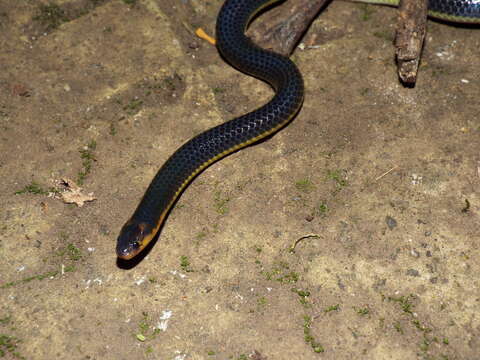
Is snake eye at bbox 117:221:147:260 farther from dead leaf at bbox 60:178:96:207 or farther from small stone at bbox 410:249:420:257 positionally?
small stone at bbox 410:249:420:257

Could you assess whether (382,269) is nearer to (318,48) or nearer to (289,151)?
(289,151)

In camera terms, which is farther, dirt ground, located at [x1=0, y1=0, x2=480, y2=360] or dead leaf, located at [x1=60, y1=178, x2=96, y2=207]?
dead leaf, located at [x1=60, y1=178, x2=96, y2=207]

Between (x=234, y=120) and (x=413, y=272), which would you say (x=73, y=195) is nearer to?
(x=234, y=120)

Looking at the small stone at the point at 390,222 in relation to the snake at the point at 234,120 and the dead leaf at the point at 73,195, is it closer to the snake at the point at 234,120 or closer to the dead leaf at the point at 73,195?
the snake at the point at 234,120

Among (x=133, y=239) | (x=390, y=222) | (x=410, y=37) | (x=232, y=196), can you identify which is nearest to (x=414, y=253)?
(x=390, y=222)

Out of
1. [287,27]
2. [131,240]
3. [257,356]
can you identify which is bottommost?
[257,356]

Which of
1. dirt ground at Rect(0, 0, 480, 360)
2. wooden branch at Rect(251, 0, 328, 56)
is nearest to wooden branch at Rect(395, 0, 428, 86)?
dirt ground at Rect(0, 0, 480, 360)
